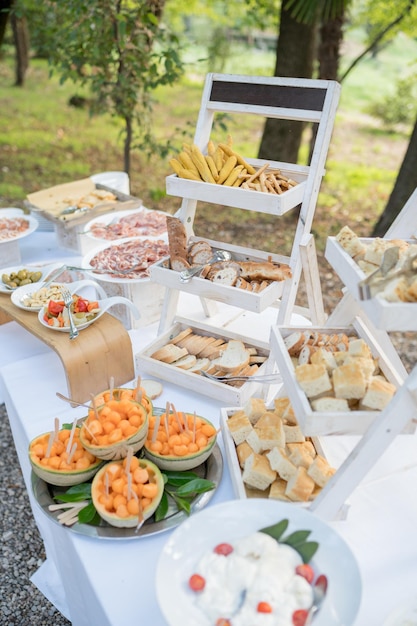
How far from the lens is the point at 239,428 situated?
1.65m

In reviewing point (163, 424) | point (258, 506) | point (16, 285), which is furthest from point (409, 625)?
point (16, 285)

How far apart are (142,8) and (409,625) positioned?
4.16m

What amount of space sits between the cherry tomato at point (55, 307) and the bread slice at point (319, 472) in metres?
1.14

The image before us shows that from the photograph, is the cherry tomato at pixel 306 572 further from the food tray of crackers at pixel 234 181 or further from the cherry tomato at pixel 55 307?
the cherry tomato at pixel 55 307

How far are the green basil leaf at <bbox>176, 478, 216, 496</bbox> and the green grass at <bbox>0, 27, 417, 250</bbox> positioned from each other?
9.97 feet

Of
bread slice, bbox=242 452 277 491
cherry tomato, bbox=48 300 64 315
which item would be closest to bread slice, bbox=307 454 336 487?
bread slice, bbox=242 452 277 491

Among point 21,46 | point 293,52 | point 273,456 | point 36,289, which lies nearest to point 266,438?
point 273,456

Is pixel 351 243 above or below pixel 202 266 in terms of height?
above

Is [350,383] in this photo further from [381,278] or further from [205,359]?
[205,359]

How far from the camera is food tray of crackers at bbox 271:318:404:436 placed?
1.32 m

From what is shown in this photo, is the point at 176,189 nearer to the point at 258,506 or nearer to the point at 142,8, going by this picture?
the point at 258,506

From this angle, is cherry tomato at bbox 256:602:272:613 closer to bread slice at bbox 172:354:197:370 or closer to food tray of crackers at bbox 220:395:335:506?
food tray of crackers at bbox 220:395:335:506

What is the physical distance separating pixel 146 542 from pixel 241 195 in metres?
1.18

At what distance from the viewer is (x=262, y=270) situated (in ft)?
6.64
